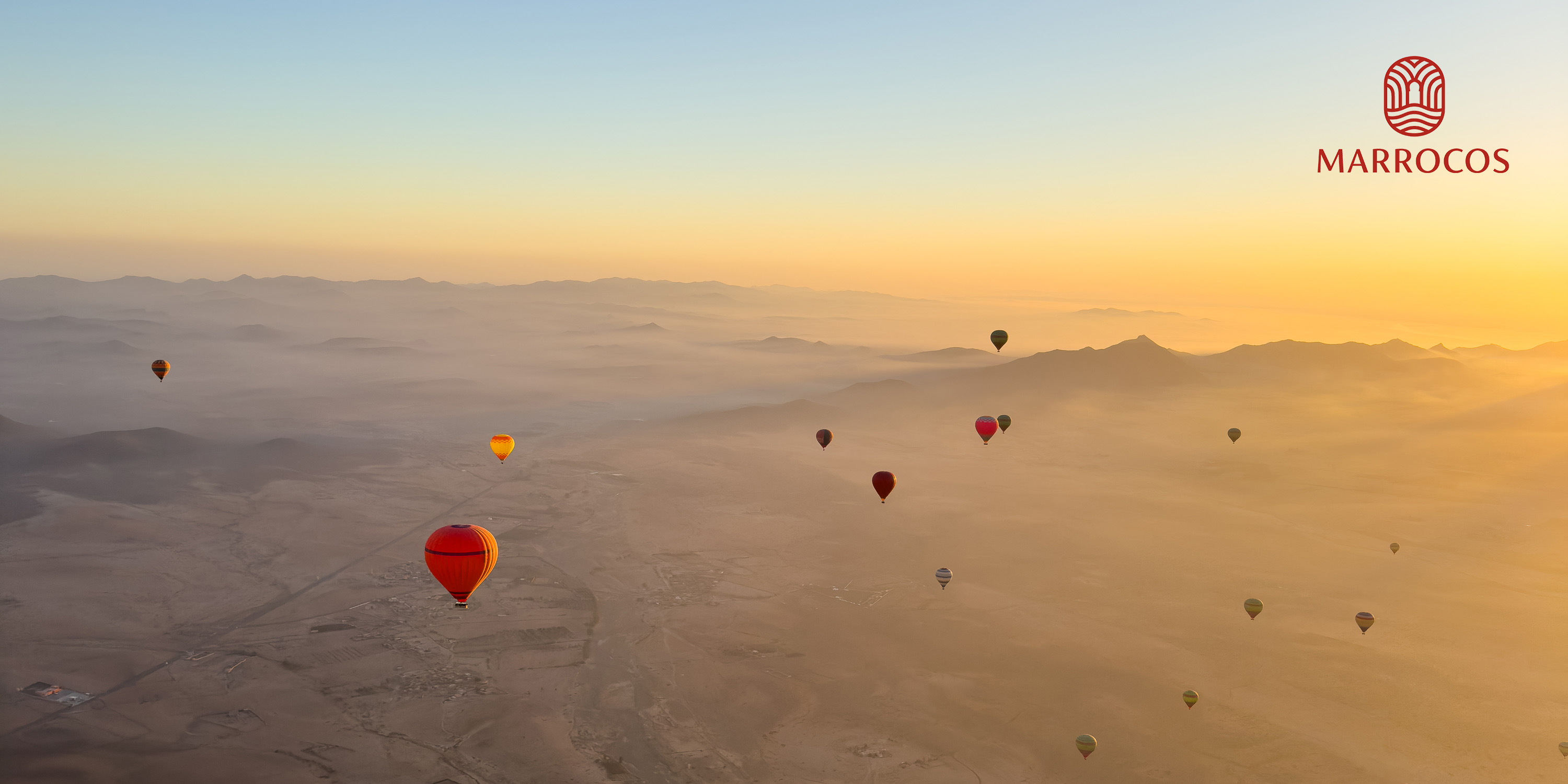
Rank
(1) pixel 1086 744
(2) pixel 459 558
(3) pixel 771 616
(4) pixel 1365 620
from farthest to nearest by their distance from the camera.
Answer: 1. (3) pixel 771 616
2. (4) pixel 1365 620
3. (2) pixel 459 558
4. (1) pixel 1086 744

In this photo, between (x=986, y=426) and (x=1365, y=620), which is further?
(x=986, y=426)

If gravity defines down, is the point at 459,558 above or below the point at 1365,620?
above

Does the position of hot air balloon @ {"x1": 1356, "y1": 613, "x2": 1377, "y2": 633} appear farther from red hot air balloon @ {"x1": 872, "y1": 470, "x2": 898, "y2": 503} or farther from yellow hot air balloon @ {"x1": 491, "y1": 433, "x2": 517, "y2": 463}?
yellow hot air balloon @ {"x1": 491, "y1": 433, "x2": 517, "y2": 463}

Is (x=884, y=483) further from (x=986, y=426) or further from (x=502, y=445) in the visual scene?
(x=502, y=445)

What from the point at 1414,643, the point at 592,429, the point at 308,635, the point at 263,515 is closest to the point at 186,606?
the point at 308,635

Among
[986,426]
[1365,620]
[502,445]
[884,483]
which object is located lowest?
[1365,620]

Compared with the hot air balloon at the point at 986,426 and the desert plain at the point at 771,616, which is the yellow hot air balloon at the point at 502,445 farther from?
the hot air balloon at the point at 986,426

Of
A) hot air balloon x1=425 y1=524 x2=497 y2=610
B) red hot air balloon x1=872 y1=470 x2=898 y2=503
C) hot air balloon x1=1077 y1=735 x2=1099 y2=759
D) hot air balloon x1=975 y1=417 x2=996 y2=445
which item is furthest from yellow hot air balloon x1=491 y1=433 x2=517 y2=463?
hot air balloon x1=1077 y1=735 x2=1099 y2=759

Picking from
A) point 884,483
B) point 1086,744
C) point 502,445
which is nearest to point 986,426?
point 884,483
